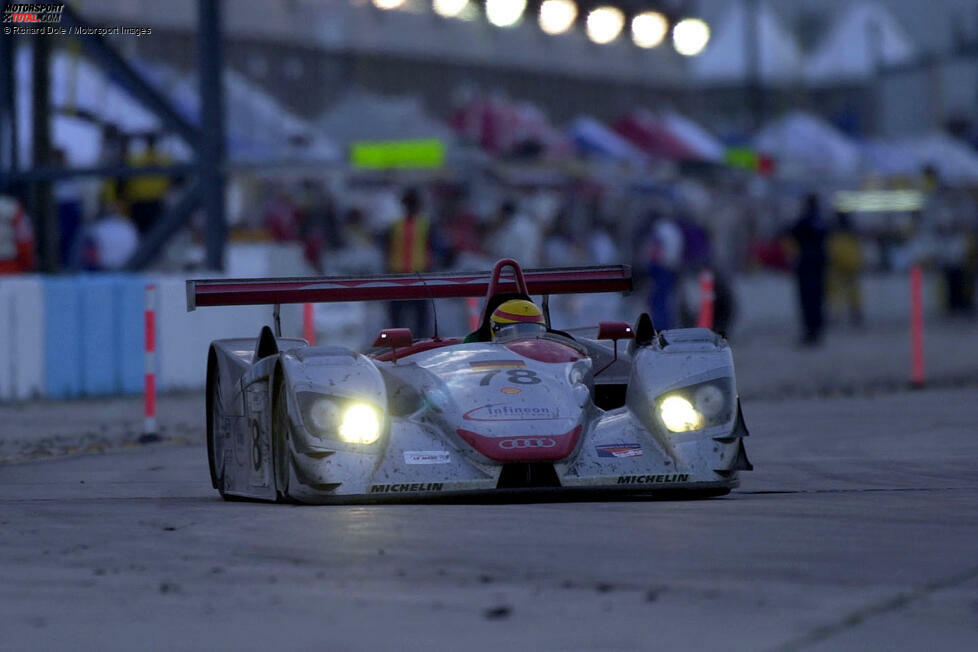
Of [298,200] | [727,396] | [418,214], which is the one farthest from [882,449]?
[298,200]

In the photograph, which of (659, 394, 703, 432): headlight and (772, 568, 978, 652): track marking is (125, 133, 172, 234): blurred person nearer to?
(659, 394, 703, 432): headlight

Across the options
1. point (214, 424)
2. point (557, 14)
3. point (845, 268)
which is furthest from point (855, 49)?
point (214, 424)

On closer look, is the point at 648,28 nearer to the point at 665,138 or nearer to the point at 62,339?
the point at 665,138

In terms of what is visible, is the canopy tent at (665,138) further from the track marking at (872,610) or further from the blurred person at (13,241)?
the track marking at (872,610)

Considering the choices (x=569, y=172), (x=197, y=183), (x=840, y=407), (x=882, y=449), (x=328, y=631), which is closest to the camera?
(x=328, y=631)

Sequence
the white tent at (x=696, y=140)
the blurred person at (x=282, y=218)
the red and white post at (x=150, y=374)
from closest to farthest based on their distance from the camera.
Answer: the red and white post at (x=150, y=374) < the blurred person at (x=282, y=218) < the white tent at (x=696, y=140)

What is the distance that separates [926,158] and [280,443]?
34822 millimetres

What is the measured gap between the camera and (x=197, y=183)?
2031 centimetres

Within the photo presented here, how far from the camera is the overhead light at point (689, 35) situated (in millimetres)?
35750

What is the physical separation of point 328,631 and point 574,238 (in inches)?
973

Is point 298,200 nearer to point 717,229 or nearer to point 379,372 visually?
point 717,229

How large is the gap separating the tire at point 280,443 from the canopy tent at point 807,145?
3178cm

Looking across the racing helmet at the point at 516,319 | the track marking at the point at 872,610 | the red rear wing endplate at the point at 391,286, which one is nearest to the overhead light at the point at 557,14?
the red rear wing endplate at the point at 391,286

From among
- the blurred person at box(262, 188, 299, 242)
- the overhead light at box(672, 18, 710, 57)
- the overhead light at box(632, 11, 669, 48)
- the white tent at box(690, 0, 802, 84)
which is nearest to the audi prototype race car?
the blurred person at box(262, 188, 299, 242)
